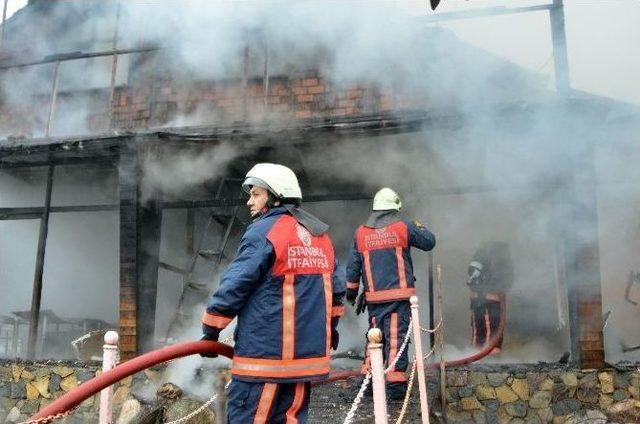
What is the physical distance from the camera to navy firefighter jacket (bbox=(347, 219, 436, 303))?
5.38 m

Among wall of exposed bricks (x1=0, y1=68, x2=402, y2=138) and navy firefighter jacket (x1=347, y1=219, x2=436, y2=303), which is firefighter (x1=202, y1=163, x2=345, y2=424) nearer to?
navy firefighter jacket (x1=347, y1=219, x2=436, y2=303)

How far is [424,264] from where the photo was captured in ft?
32.1

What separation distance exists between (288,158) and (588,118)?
413 cm

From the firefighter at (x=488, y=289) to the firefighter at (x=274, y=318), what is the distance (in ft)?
18.1

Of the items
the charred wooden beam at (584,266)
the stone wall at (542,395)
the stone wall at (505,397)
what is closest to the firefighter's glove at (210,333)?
the stone wall at (505,397)

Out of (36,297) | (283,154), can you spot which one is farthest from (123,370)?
(36,297)

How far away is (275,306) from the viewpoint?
2.86m

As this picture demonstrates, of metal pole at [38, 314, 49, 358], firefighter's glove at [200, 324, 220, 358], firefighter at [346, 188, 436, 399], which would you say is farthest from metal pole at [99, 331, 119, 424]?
metal pole at [38, 314, 49, 358]

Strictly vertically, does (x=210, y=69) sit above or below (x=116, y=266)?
above

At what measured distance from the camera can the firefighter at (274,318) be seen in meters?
2.79

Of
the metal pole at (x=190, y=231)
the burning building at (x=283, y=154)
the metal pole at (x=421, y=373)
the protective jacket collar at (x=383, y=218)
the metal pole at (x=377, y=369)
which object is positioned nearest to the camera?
the metal pole at (x=377, y=369)

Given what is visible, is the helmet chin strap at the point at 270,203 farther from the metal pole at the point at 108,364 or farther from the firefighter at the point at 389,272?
the firefighter at the point at 389,272

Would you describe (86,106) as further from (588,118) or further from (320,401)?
(588,118)

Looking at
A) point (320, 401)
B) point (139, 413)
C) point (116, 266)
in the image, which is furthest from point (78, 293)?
point (320, 401)
